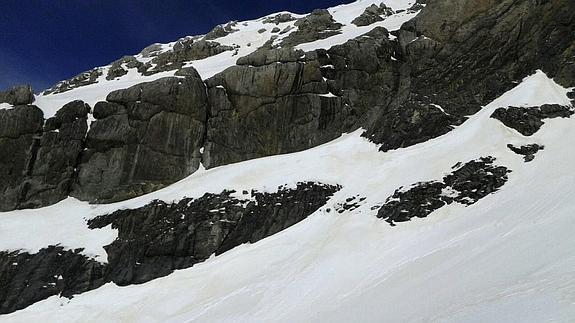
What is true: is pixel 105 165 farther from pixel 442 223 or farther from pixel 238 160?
pixel 442 223

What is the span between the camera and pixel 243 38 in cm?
7000

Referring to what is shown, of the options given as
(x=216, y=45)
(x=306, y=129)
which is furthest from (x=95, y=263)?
(x=216, y=45)

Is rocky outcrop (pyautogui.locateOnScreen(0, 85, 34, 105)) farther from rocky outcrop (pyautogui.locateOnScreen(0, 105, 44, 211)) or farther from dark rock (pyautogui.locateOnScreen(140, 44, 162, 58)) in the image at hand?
dark rock (pyautogui.locateOnScreen(140, 44, 162, 58))

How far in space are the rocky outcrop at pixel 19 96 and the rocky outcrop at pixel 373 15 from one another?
33973 millimetres

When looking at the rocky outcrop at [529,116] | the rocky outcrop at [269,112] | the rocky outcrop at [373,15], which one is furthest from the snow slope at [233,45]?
the rocky outcrop at [529,116]

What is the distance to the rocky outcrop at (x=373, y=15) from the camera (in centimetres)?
5584

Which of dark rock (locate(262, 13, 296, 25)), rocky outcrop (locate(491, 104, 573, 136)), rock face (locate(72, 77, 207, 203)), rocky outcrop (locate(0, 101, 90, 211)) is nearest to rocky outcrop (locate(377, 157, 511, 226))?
rocky outcrop (locate(491, 104, 573, 136))

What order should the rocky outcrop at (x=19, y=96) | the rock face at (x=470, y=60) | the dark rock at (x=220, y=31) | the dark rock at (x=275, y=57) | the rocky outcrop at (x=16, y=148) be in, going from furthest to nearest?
the dark rock at (x=220, y=31)
the dark rock at (x=275, y=57)
the rocky outcrop at (x=19, y=96)
the rocky outcrop at (x=16, y=148)
the rock face at (x=470, y=60)

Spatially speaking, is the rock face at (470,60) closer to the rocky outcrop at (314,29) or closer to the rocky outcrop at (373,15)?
the rocky outcrop at (314,29)

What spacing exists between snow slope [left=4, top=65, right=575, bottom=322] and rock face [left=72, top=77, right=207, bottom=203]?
5.73ft

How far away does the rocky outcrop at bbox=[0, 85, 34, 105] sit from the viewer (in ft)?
128

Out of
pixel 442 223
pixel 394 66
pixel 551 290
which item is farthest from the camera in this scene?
pixel 394 66

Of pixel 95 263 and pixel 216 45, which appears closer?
pixel 95 263

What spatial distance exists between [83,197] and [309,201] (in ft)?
57.7
